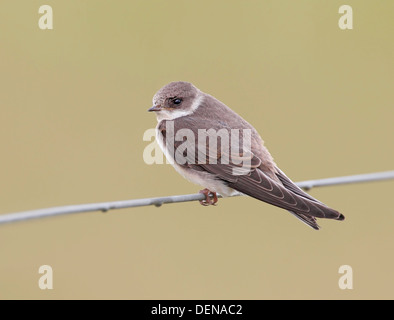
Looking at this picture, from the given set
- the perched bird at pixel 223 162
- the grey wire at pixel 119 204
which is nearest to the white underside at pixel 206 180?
the perched bird at pixel 223 162

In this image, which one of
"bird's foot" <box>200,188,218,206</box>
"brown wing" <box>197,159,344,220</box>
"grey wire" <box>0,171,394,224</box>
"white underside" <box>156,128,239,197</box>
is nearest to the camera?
"grey wire" <box>0,171,394,224</box>

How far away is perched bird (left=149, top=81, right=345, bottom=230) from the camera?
355cm

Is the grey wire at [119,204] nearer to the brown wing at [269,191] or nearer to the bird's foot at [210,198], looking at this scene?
the brown wing at [269,191]

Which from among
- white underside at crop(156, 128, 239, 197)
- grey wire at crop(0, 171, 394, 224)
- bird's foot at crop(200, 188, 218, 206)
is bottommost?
grey wire at crop(0, 171, 394, 224)

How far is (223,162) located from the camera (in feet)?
12.2

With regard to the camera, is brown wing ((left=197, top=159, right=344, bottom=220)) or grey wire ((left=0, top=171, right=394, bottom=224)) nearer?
grey wire ((left=0, top=171, right=394, bottom=224))

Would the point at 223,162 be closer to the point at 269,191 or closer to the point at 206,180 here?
the point at 206,180

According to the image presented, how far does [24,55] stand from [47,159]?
1788 mm

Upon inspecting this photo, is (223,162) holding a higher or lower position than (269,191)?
higher

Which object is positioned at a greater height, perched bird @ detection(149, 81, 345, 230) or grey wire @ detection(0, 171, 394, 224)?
perched bird @ detection(149, 81, 345, 230)

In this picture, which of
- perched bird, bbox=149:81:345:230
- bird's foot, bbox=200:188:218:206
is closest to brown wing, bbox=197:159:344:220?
perched bird, bbox=149:81:345:230

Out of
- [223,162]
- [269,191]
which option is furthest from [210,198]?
[269,191]

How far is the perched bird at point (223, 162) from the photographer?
3.55m

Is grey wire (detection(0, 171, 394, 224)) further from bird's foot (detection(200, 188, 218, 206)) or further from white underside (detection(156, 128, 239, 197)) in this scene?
bird's foot (detection(200, 188, 218, 206))
